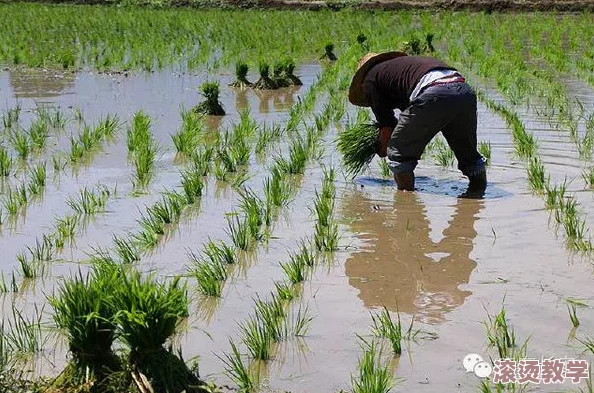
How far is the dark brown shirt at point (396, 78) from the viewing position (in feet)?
17.5

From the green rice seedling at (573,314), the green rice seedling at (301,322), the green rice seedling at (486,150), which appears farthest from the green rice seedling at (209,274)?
the green rice seedling at (486,150)

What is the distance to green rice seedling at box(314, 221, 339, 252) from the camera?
4.28 metres

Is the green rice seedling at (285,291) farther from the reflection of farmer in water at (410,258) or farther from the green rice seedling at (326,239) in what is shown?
the green rice seedling at (326,239)

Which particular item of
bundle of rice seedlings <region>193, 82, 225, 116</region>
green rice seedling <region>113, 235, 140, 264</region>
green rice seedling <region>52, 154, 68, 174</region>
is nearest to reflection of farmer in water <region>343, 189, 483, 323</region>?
green rice seedling <region>113, 235, 140, 264</region>

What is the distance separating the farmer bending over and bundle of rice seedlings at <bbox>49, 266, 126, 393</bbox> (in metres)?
2.82

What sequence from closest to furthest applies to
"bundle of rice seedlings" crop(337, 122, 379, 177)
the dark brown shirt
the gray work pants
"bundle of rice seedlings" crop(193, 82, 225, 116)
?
1. the gray work pants
2. the dark brown shirt
3. "bundle of rice seedlings" crop(337, 122, 379, 177)
4. "bundle of rice seedlings" crop(193, 82, 225, 116)

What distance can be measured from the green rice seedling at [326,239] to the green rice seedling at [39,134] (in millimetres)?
2900

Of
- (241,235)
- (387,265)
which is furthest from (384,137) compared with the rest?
(387,265)

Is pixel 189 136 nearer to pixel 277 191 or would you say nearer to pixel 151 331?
pixel 277 191

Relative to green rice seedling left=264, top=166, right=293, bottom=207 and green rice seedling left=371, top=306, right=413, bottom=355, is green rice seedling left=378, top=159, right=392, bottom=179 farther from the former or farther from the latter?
green rice seedling left=371, top=306, right=413, bottom=355

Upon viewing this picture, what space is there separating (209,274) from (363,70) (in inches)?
84.9

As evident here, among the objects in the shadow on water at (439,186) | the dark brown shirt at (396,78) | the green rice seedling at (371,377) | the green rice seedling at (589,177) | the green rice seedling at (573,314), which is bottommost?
the shadow on water at (439,186)

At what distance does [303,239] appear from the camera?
448cm

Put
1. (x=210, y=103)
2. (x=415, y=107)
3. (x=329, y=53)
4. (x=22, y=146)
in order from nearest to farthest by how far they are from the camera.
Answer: (x=415, y=107) → (x=22, y=146) → (x=210, y=103) → (x=329, y=53)
